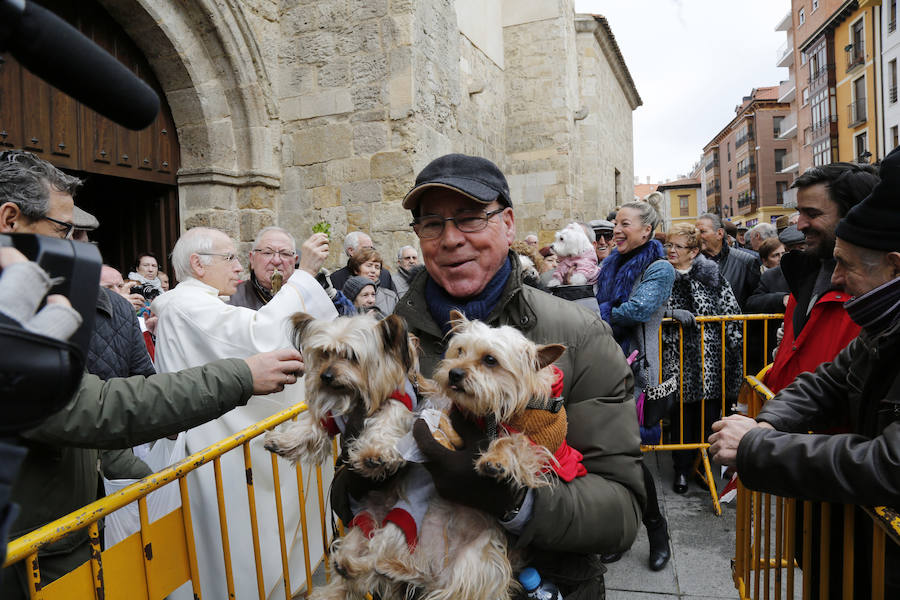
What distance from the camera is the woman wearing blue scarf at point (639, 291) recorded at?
436 cm

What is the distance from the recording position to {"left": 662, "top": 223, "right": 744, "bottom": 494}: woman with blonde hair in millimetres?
5078

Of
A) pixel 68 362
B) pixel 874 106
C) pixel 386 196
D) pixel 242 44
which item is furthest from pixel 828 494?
pixel 874 106

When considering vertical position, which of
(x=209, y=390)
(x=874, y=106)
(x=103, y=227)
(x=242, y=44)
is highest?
(x=874, y=106)

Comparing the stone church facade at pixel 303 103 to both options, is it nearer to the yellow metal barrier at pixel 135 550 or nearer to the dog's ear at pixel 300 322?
the dog's ear at pixel 300 322

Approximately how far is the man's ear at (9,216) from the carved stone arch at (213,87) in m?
5.31

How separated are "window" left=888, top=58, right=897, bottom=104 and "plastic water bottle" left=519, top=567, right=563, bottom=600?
131 feet

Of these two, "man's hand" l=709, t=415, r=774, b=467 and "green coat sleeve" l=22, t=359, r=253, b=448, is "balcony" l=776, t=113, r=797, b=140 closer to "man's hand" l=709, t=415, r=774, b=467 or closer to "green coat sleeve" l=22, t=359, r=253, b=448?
"man's hand" l=709, t=415, r=774, b=467

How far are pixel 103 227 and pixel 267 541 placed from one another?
6.48m

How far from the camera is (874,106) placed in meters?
32.8

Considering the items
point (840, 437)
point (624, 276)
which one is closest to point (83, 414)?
point (840, 437)

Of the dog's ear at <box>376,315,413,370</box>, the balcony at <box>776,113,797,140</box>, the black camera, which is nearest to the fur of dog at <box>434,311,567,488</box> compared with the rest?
the dog's ear at <box>376,315,413,370</box>

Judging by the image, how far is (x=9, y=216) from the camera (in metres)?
1.99

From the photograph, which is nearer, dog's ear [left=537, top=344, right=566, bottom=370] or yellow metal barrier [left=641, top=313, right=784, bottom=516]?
dog's ear [left=537, top=344, right=566, bottom=370]

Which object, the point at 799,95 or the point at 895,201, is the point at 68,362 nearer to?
the point at 895,201
